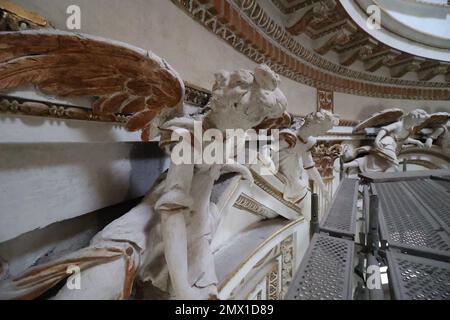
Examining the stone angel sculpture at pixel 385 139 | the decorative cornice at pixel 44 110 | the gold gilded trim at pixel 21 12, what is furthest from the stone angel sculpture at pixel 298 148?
the stone angel sculpture at pixel 385 139

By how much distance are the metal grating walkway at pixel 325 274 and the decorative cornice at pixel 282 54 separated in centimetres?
124

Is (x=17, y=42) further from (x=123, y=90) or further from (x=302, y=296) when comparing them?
(x=302, y=296)

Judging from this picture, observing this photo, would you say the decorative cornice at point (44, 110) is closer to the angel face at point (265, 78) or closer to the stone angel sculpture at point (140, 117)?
the stone angel sculpture at point (140, 117)

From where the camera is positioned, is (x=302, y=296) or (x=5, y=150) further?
(x=5, y=150)

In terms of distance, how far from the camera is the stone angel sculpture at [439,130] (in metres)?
3.50

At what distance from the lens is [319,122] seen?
1638 mm

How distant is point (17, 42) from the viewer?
54cm

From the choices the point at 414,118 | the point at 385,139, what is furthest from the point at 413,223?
the point at 414,118

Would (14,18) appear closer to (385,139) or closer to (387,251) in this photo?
(387,251)

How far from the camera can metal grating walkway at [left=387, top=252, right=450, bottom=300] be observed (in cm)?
53

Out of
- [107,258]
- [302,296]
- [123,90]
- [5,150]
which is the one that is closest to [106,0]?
[123,90]

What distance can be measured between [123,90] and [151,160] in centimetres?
47

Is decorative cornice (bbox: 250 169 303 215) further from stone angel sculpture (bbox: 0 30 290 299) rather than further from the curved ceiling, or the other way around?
the curved ceiling

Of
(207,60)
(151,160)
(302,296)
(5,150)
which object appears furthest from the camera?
(207,60)
